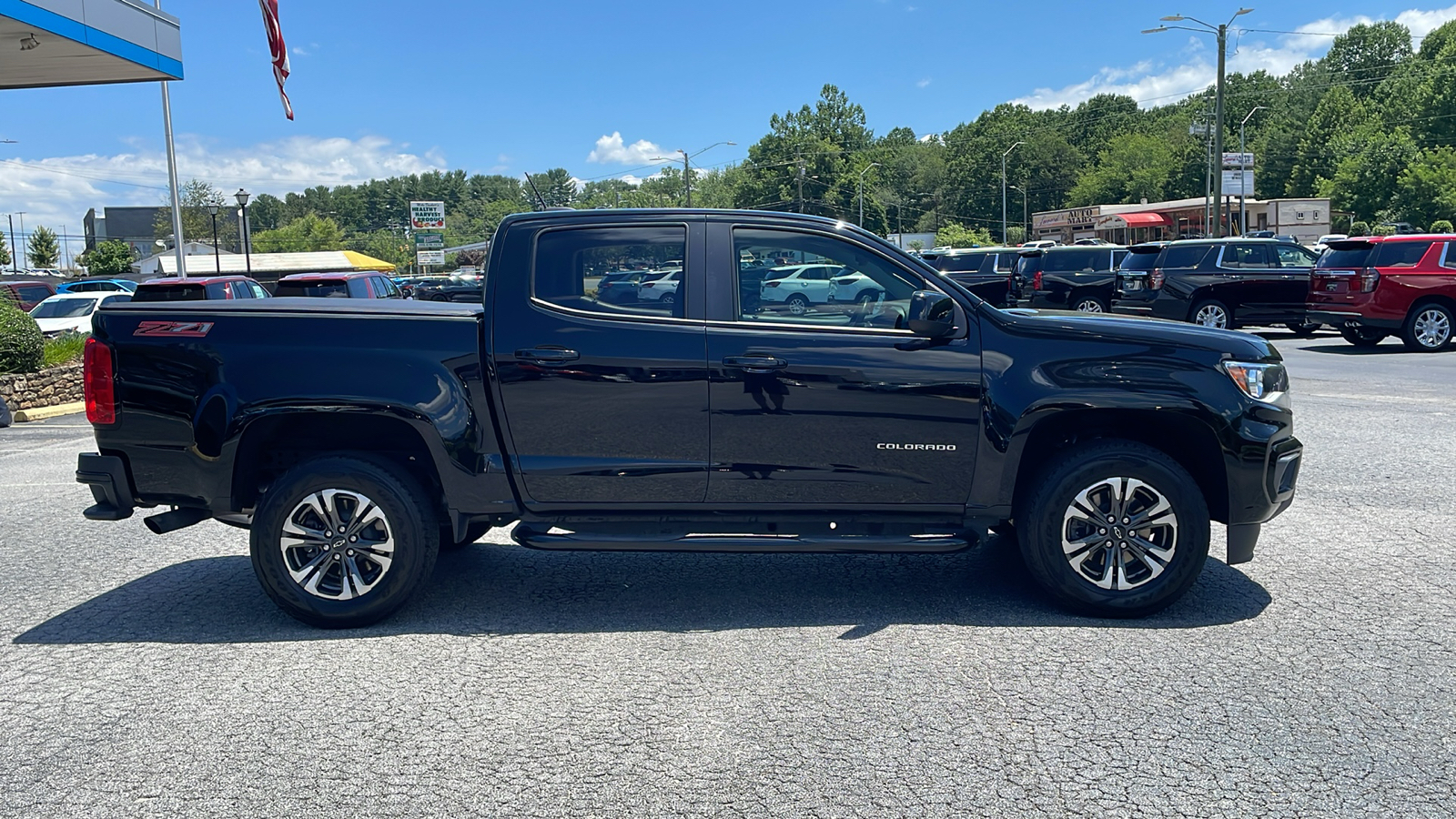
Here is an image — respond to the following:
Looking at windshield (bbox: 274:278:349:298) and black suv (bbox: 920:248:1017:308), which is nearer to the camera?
windshield (bbox: 274:278:349:298)

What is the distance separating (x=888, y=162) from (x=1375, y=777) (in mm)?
147760

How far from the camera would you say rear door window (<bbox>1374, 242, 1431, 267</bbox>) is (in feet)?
59.0

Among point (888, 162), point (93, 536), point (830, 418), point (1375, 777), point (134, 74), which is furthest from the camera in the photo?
point (888, 162)

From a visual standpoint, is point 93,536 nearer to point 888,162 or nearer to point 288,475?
point 288,475

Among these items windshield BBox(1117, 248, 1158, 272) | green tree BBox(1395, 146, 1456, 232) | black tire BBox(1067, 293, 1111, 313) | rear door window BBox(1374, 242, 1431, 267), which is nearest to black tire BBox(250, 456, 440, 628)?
rear door window BBox(1374, 242, 1431, 267)

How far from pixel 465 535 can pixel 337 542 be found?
0.65 metres

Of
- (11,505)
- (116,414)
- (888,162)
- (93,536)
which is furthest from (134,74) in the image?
(888,162)

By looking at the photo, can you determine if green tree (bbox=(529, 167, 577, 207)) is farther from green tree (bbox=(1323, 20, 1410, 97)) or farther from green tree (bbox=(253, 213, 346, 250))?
green tree (bbox=(1323, 20, 1410, 97))

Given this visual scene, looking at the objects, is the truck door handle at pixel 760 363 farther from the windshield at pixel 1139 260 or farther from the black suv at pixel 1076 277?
the black suv at pixel 1076 277

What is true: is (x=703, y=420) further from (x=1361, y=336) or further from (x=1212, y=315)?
(x=1212, y=315)

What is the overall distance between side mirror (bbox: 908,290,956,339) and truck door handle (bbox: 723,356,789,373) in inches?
24.5

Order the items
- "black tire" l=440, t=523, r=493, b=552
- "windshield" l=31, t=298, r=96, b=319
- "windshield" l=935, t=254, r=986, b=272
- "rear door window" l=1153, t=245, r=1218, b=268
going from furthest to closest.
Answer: "windshield" l=935, t=254, r=986, b=272 → "windshield" l=31, t=298, r=96, b=319 → "rear door window" l=1153, t=245, r=1218, b=268 → "black tire" l=440, t=523, r=493, b=552

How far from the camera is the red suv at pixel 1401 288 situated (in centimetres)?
1789

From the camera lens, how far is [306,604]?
16.9 ft
